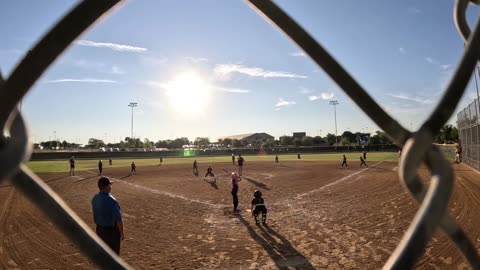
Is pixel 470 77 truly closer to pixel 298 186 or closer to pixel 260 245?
pixel 260 245

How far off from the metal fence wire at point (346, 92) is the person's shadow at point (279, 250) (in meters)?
6.56

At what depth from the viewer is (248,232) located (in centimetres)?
1006

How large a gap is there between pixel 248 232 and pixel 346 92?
9.42 m

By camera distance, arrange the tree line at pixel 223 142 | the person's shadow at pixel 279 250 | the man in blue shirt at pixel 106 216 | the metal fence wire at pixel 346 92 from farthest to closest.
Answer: the tree line at pixel 223 142 < the person's shadow at pixel 279 250 < the man in blue shirt at pixel 106 216 < the metal fence wire at pixel 346 92

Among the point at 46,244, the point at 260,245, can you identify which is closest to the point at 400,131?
the point at 260,245

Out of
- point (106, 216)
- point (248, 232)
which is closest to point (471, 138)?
point (248, 232)

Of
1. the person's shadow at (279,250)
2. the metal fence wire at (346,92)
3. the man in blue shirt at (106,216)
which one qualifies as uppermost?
the metal fence wire at (346,92)

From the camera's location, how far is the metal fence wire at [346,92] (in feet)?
2.65

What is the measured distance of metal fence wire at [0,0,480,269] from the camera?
0.81m

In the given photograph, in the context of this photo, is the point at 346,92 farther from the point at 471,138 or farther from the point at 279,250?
the point at 471,138

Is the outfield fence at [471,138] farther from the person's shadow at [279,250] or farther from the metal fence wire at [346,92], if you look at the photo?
the metal fence wire at [346,92]

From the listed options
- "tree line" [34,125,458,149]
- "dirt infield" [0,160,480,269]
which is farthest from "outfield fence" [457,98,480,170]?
"tree line" [34,125,458,149]

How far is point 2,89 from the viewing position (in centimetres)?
80

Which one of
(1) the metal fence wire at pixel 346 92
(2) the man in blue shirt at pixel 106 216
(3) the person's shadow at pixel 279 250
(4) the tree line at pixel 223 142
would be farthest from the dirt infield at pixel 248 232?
(4) the tree line at pixel 223 142
